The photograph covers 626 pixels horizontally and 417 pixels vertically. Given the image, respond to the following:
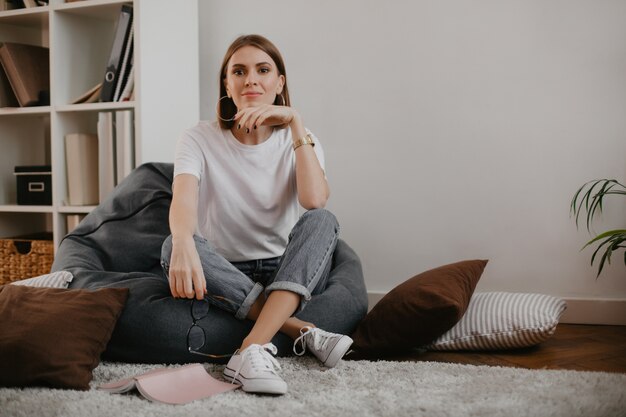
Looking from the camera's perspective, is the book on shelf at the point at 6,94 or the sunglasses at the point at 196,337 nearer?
the sunglasses at the point at 196,337

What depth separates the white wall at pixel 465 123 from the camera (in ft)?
8.18

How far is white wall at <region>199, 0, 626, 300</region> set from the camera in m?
2.49

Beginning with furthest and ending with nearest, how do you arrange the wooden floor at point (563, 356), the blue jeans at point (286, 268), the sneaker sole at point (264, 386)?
the wooden floor at point (563, 356)
the blue jeans at point (286, 268)
the sneaker sole at point (264, 386)

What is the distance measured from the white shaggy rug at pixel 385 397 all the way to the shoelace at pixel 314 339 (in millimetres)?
68

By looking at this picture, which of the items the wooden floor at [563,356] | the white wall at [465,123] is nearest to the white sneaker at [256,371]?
the wooden floor at [563,356]

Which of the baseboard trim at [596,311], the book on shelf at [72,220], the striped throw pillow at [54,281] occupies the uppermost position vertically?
the book on shelf at [72,220]

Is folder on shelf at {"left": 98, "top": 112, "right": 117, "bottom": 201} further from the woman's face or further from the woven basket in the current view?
the woman's face

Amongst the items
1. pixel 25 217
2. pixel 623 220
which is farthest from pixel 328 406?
pixel 25 217

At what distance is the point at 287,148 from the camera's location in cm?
201

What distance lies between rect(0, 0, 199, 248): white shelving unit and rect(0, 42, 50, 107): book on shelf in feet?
0.25

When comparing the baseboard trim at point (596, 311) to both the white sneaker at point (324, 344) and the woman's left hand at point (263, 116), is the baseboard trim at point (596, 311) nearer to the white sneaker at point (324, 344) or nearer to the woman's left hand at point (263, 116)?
the white sneaker at point (324, 344)

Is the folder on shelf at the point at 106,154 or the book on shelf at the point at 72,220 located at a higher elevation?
the folder on shelf at the point at 106,154

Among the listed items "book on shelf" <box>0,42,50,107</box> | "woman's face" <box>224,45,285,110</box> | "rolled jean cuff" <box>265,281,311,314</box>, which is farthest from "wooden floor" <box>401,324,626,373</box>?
"book on shelf" <box>0,42,50,107</box>

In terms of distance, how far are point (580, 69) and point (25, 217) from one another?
8.64ft
